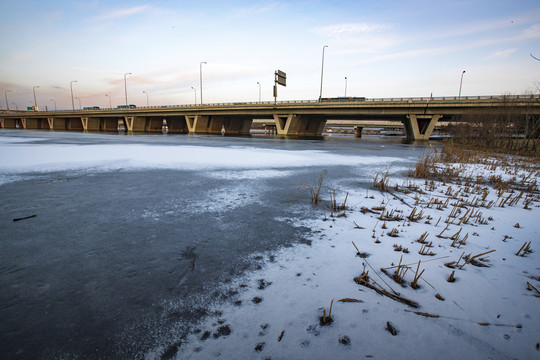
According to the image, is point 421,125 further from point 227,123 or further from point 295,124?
point 227,123

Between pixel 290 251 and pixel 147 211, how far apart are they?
2750mm

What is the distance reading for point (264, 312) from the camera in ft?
6.52

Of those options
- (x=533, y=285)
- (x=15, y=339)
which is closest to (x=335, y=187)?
(x=533, y=285)

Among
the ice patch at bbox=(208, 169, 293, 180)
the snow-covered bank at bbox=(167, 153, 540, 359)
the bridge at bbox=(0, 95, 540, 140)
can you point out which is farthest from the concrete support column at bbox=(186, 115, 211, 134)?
the snow-covered bank at bbox=(167, 153, 540, 359)

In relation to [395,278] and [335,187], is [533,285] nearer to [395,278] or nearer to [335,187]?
[395,278]

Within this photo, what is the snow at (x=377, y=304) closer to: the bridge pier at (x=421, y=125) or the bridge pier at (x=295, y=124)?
the bridge pier at (x=421, y=125)

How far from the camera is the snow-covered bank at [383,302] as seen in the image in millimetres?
1659

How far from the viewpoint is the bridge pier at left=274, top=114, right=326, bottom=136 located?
4345 centimetres

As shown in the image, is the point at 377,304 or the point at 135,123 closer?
the point at 377,304

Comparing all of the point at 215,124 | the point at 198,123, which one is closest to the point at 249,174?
the point at 198,123

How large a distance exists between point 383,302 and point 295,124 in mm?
43728

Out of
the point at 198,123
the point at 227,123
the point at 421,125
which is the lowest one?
the point at 421,125

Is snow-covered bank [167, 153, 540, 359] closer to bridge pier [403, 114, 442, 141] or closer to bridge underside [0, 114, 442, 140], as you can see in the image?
bridge pier [403, 114, 442, 141]

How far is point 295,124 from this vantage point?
4438 cm
